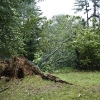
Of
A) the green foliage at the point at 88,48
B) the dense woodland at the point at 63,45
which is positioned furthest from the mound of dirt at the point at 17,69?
the green foliage at the point at 88,48

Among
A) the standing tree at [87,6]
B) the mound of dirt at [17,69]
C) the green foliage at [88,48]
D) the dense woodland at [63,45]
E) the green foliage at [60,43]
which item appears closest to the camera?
the mound of dirt at [17,69]

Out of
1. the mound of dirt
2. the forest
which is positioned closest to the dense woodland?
the forest

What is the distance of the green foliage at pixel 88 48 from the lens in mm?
12438

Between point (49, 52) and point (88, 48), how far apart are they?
3.03m

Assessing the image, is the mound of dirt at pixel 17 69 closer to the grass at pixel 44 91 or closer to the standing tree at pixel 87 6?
the grass at pixel 44 91

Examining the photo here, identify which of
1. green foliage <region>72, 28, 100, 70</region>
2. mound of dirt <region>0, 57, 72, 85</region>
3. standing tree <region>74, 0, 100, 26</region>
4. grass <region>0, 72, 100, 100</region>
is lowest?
grass <region>0, 72, 100, 100</region>

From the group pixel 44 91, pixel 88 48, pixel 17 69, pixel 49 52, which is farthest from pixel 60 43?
pixel 44 91

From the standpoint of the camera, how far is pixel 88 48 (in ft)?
41.4

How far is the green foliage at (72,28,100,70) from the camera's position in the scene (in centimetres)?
1244

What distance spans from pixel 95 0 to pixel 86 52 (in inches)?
475

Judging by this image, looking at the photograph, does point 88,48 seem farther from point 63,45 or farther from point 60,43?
point 60,43

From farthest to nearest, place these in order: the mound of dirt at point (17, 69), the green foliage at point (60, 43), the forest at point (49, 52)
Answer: the green foliage at point (60, 43) → the mound of dirt at point (17, 69) → the forest at point (49, 52)

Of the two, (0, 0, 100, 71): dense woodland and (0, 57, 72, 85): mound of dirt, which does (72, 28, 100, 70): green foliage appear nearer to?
(0, 0, 100, 71): dense woodland

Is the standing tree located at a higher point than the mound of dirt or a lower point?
higher
